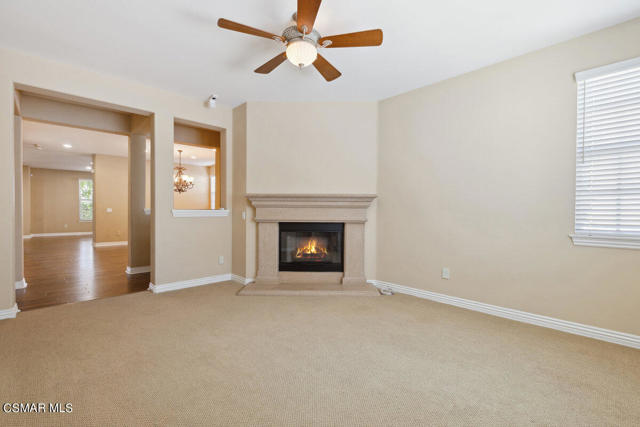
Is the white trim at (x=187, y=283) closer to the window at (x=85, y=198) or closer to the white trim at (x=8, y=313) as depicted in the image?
the white trim at (x=8, y=313)

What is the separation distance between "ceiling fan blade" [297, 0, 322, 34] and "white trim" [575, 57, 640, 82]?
2362mm

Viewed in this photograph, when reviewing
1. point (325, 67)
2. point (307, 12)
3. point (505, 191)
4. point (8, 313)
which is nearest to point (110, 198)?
point (8, 313)

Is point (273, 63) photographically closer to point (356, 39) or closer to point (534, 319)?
point (356, 39)

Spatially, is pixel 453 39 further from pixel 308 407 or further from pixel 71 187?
pixel 71 187

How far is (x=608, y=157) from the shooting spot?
2418mm

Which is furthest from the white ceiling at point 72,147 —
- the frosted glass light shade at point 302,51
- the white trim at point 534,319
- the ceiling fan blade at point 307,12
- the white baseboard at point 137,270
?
the white trim at point 534,319

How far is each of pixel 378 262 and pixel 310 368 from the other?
7.51 ft

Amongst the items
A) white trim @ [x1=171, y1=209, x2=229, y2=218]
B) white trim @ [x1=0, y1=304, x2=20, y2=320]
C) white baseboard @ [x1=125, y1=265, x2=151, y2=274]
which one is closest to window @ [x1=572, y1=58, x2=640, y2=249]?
white trim @ [x1=171, y1=209, x2=229, y2=218]

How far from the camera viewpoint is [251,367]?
1984 millimetres

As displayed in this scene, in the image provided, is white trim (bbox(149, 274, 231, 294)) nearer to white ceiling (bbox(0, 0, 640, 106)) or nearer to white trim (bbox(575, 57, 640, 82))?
white ceiling (bbox(0, 0, 640, 106))

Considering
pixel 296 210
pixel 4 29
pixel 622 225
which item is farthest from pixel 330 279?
pixel 4 29

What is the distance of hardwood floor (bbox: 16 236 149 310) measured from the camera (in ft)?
11.6

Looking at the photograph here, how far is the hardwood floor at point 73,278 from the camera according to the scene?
3.54 m

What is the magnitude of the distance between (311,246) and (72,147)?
717 cm
